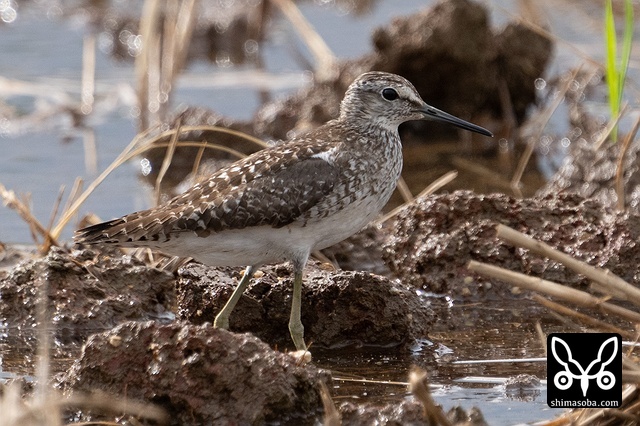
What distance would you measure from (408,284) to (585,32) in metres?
9.36

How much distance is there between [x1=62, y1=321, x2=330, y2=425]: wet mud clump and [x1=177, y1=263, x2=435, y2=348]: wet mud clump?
4.66ft

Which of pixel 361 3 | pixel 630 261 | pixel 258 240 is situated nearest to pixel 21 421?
pixel 258 240

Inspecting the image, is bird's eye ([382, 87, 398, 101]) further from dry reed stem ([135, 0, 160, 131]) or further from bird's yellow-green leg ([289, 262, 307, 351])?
dry reed stem ([135, 0, 160, 131])

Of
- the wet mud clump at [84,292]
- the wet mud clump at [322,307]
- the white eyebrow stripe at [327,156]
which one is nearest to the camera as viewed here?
the white eyebrow stripe at [327,156]

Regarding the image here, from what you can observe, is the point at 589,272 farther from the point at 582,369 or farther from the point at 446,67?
the point at 446,67

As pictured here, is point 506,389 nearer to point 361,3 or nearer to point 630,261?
point 630,261

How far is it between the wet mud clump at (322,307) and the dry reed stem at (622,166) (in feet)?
7.52

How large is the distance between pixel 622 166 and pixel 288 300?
3155mm

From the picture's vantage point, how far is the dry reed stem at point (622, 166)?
8.83 meters

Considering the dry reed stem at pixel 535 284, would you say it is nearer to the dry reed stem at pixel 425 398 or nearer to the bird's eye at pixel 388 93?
the dry reed stem at pixel 425 398

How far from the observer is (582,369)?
594 centimetres

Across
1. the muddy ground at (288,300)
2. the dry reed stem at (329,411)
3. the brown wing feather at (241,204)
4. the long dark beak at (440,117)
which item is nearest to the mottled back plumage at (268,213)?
the brown wing feather at (241,204)

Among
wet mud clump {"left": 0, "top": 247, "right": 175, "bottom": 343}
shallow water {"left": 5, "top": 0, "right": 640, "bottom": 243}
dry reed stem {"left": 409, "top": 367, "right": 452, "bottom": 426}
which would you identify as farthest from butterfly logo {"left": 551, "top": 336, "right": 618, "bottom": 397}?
shallow water {"left": 5, "top": 0, "right": 640, "bottom": 243}

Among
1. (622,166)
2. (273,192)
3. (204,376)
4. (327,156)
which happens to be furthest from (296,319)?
(622,166)
